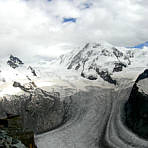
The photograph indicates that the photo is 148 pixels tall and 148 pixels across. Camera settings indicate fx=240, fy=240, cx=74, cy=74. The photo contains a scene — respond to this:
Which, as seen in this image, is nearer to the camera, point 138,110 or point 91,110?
point 138,110

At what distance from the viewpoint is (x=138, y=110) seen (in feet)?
151

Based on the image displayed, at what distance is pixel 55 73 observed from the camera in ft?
333

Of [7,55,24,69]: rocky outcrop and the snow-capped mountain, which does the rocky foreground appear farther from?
[7,55,24,69]: rocky outcrop

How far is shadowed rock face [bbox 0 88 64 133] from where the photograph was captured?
198 ft

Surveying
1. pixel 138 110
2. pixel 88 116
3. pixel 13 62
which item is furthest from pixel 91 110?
pixel 13 62

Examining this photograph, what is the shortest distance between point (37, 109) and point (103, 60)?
51.0 meters

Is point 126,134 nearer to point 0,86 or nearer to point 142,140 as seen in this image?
point 142,140

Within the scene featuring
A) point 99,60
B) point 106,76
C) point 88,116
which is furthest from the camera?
point 99,60

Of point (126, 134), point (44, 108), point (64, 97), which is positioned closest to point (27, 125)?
point (44, 108)

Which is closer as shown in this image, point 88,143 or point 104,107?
point 88,143

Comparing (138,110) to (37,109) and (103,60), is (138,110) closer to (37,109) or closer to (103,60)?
(37,109)

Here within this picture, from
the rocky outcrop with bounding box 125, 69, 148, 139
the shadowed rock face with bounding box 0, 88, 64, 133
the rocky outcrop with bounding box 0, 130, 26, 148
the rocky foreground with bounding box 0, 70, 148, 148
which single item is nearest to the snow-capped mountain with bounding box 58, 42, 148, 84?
the rocky foreground with bounding box 0, 70, 148, 148

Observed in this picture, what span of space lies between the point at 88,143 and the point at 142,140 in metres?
9.71

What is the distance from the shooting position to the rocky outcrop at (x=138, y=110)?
4174 centimetres
